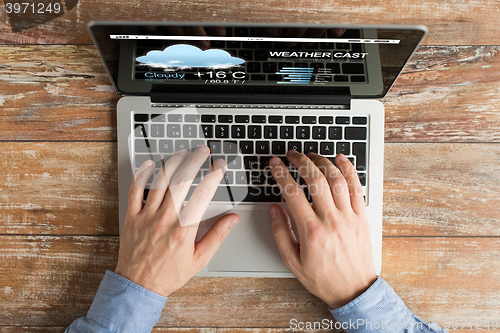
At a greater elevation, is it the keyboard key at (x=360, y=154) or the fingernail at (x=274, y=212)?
the keyboard key at (x=360, y=154)

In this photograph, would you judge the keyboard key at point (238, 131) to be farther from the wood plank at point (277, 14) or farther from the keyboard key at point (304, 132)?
the wood plank at point (277, 14)

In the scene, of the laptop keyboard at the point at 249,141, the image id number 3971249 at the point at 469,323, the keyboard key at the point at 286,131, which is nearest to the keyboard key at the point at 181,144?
the laptop keyboard at the point at 249,141

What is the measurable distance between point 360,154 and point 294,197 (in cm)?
19

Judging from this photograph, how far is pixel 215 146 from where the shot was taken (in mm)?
668

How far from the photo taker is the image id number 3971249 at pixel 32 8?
71 centimetres

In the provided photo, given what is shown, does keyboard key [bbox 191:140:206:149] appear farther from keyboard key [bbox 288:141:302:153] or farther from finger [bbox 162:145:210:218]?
keyboard key [bbox 288:141:302:153]

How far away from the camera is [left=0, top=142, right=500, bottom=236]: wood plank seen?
72 centimetres

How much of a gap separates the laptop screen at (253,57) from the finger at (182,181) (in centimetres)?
15

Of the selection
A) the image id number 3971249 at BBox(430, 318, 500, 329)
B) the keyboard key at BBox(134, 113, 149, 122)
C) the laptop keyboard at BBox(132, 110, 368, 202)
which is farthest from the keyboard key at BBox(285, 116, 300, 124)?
the image id number 3971249 at BBox(430, 318, 500, 329)

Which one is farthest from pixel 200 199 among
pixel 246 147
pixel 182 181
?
pixel 246 147

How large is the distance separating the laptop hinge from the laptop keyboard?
0.03m

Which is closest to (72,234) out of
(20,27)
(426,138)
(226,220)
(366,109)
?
(226,220)

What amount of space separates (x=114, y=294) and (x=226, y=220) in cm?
29

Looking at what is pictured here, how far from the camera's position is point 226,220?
646 mm
